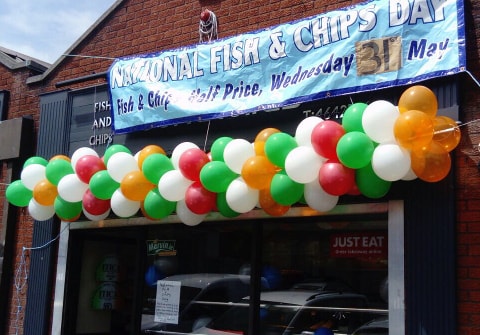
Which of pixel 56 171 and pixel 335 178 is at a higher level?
pixel 56 171

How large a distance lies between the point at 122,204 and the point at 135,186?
304 millimetres

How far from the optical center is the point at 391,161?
4445 millimetres

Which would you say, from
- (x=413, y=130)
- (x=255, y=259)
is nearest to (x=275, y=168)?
(x=413, y=130)

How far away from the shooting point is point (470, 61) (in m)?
5.19

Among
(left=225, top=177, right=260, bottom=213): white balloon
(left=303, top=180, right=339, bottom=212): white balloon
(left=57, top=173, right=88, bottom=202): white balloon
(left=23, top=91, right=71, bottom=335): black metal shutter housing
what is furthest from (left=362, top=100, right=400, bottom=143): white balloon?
(left=23, top=91, right=71, bottom=335): black metal shutter housing

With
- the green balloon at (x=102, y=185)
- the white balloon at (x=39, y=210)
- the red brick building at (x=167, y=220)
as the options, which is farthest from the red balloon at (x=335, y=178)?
the white balloon at (x=39, y=210)

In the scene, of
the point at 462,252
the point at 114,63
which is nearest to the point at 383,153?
the point at 462,252

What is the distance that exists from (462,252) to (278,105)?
206cm

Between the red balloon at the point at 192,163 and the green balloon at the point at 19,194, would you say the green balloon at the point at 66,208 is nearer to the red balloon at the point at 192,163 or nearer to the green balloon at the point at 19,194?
the green balloon at the point at 19,194

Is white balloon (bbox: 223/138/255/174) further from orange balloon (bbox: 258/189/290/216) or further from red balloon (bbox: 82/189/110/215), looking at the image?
red balloon (bbox: 82/189/110/215)

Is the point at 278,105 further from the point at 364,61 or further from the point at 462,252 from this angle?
the point at 462,252

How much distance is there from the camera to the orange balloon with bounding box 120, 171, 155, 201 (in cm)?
566

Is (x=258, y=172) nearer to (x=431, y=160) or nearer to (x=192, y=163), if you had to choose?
(x=192, y=163)

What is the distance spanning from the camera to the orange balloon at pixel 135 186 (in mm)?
5656
